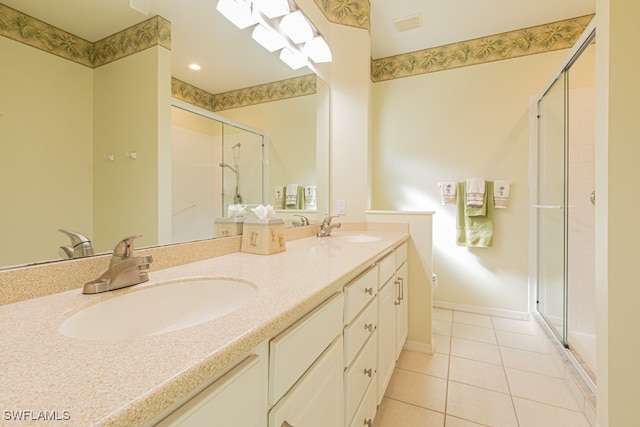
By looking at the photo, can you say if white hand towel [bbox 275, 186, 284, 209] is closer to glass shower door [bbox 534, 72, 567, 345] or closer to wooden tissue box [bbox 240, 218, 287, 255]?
wooden tissue box [bbox 240, 218, 287, 255]

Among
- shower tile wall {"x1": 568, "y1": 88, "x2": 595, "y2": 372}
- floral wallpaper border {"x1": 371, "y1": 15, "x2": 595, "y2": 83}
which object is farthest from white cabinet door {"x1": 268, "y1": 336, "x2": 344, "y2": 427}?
floral wallpaper border {"x1": 371, "y1": 15, "x2": 595, "y2": 83}

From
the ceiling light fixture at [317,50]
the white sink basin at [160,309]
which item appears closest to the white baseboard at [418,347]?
the white sink basin at [160,309]

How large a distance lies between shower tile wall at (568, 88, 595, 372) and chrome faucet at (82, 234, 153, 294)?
2.69 metres

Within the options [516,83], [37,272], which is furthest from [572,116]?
[37,272]

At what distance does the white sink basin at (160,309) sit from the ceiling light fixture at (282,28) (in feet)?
3.93

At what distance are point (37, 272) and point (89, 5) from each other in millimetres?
749

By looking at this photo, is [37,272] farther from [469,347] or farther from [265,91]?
[469,347]

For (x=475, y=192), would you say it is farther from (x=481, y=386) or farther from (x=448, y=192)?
(x=481, y=386)

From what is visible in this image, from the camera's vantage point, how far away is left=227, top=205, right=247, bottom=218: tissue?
1308 millimetres

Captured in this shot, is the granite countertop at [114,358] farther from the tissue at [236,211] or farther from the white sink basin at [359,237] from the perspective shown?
the white sink basin at [359,237]

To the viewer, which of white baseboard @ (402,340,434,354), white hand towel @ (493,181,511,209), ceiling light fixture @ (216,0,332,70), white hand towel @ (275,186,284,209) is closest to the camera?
ceiling light fixture @ (216,0,332,70)

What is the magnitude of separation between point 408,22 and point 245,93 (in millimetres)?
1902

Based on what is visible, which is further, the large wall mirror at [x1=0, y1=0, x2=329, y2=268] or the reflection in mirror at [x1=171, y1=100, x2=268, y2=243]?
the reflection in mirror at [x1=171, y1=100, x2=268, y2=243]

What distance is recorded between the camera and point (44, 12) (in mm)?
700
